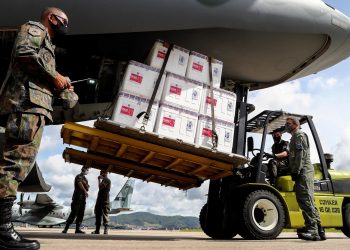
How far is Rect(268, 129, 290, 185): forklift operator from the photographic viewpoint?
680 centimetres

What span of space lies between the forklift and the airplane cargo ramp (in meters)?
0.65

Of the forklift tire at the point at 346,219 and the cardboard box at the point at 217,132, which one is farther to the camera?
the forklift tire at the point at 346,219

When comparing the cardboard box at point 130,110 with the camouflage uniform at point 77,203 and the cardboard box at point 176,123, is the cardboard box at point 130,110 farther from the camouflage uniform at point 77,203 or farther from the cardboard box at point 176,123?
the camouflage uniform at point 77,203

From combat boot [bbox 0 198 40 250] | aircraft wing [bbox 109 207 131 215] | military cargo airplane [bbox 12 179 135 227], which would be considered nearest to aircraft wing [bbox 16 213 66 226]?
military cargo airplane [bbox 12 179 135 227]

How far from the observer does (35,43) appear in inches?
117

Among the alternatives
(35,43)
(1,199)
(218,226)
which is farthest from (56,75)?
(218,226)

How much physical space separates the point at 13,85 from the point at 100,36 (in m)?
2.83

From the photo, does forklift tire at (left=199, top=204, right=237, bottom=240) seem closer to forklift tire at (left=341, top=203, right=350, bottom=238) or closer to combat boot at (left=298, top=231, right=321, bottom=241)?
combat boot at (left=298, top=231, right=321, bottom=241)

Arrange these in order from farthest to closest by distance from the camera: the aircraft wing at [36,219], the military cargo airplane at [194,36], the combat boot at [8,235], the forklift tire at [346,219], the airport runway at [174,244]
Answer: the aircraft wing at [36,219] < the forklift tire at [346,219] < the military cargo airplane at [194,36] < the airport runway at [174,244] < the combat boot at [8,235]

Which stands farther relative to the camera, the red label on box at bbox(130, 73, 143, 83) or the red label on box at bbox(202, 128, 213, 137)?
the red label on box at bbox(202, 128, 213, 137)

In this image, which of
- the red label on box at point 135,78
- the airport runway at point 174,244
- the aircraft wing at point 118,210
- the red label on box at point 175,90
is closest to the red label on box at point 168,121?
the red label on box at point 175,90

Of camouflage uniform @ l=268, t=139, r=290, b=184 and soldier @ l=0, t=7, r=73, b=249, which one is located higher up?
camouflage uniform @ l=268, t=139, r=290, b=184

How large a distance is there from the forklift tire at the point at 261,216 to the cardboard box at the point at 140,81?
235cm

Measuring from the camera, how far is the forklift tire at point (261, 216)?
19.5ft
